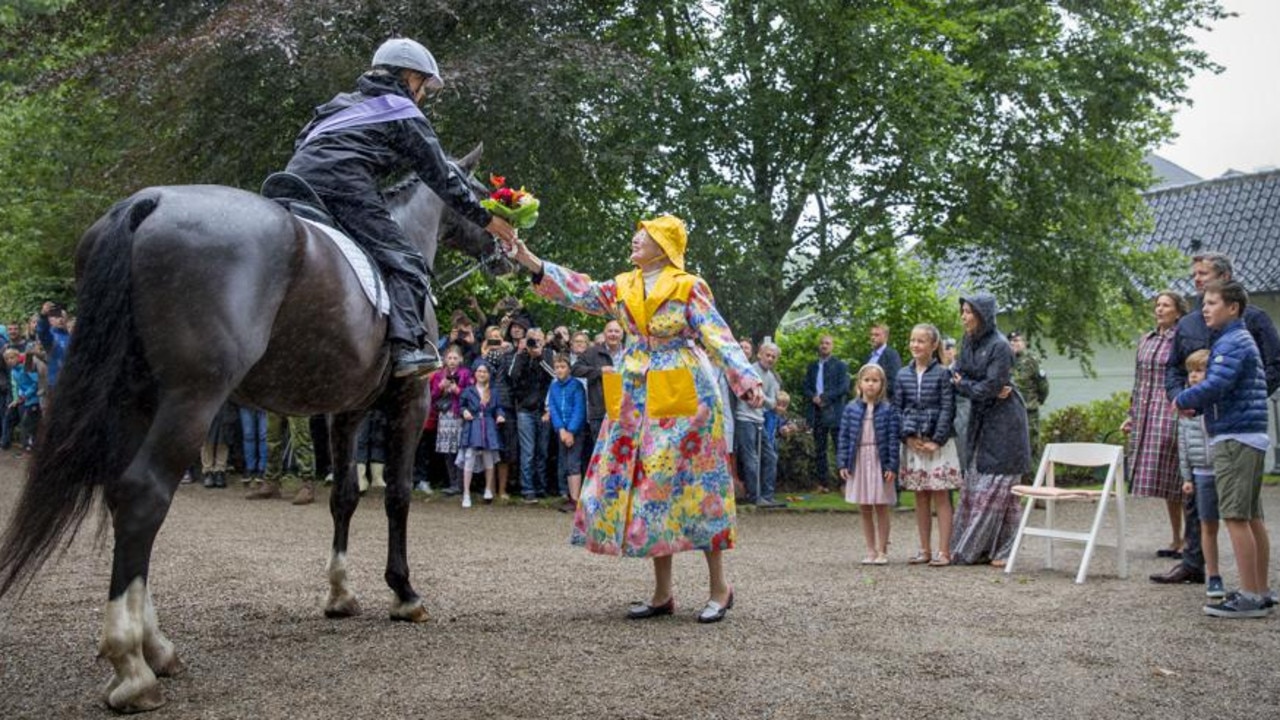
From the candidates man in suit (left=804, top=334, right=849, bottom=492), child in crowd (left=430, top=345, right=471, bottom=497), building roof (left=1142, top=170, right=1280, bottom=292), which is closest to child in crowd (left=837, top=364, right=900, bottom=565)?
child in crowd (left=430, top=345, right=471, bottom=497)

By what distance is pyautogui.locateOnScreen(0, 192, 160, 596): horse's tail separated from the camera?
442 centimetres

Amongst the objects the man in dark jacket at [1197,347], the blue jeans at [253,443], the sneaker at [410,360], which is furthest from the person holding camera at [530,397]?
the sneaker at [410,360]

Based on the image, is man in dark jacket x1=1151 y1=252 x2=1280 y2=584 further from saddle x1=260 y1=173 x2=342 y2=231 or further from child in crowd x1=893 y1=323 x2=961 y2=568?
saddle x1=260 y1=173 x2=342 y2=231

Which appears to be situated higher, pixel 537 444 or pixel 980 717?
pixel 537 444

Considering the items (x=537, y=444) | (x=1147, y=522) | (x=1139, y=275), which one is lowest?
(x=1147, y=522)

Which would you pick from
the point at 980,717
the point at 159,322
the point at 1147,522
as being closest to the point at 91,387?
the point at 159,322

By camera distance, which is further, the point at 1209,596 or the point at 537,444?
the point at 537,444

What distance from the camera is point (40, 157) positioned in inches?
784

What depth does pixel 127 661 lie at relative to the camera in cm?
435

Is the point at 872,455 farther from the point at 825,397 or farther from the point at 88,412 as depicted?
the point at 88,412

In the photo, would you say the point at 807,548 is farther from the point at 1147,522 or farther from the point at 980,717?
the point at 980,717

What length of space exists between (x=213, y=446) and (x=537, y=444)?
3935 mm

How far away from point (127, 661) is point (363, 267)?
6.64 ft

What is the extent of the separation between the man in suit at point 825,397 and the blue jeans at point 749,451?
1.90m
